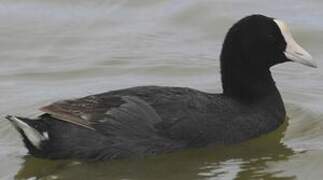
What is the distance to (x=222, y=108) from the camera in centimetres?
820

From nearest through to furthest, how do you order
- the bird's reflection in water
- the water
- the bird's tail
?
the bird's tail, the bird's reflection in water, the water

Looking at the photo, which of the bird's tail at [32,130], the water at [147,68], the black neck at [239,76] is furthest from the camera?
the black neck at [239,76]

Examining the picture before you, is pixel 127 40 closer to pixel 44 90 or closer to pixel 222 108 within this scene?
pixel 44 90

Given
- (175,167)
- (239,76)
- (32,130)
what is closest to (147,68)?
(239,76)

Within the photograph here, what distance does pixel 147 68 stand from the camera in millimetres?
10469

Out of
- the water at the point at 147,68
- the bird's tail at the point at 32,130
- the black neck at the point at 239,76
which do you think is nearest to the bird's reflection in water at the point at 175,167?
the water at the point at 147,68

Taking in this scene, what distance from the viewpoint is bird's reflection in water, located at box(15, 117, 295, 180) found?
7.88 metres

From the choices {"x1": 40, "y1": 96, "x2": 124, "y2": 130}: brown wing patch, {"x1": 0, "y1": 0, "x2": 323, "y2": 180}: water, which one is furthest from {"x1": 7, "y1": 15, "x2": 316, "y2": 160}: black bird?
{"x1": 0, "y1": 0, "x2": 323, "y2": 180}: water

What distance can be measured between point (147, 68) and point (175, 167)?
256 centimetres

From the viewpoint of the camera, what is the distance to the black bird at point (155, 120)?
25.6ft

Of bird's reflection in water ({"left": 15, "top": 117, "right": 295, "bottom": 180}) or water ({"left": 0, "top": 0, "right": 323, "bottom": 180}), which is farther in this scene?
water ({"left": 0, "top": 0, "right": 323, "bottom": 180})

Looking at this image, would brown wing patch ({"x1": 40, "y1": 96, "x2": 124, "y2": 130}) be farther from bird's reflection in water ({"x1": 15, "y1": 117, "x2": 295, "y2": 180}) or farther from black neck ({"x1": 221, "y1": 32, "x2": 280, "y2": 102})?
black neck ({"x1": 221, "y1": 32, "x2": 280, "y2": 102})

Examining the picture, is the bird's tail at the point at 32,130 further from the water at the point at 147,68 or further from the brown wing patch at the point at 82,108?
the water at the point at 147,68

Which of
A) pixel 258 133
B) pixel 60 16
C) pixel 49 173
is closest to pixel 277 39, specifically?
pixel 258 133
